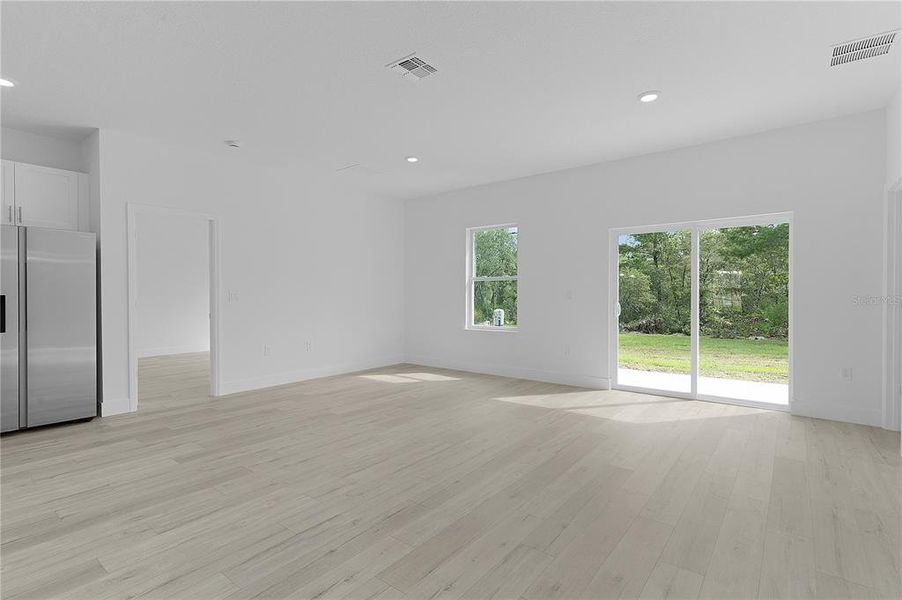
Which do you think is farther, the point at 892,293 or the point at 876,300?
the point at 876,300

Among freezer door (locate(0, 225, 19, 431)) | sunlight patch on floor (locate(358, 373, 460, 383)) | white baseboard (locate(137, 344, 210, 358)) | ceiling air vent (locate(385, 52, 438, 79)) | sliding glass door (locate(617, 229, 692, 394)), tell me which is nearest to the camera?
ceiling air vent (locate(385, 52, 438, 79))

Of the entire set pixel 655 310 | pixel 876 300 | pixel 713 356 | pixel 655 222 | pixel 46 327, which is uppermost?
pixel 655 222

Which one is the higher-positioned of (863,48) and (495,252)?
(863,48)

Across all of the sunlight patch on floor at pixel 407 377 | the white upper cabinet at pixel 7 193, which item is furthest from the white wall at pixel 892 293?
the white upper cabinet at pixel 7 193

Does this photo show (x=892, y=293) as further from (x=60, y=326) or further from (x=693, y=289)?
(x=60, y=326)

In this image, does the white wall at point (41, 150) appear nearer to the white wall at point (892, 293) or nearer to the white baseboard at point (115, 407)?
the white baseboard at point (115, 407)

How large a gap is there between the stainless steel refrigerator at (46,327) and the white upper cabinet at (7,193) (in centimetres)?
42

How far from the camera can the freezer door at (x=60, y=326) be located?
12.6 ft

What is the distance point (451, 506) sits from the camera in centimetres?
246

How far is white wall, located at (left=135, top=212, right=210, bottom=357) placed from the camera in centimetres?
839

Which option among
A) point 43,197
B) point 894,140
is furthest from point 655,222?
point 43,197

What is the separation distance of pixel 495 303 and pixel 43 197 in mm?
5210

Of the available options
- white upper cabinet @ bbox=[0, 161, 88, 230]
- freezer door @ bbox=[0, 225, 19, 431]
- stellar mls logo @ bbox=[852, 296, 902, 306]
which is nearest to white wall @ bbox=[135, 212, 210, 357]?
white upper cabinet @ bbox=[0, 161, 88, 230]

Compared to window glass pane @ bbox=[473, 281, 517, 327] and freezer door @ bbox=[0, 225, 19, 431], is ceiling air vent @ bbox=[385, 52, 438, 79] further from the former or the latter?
window glass pane @ bbox=[473, 281, 517, 327]
